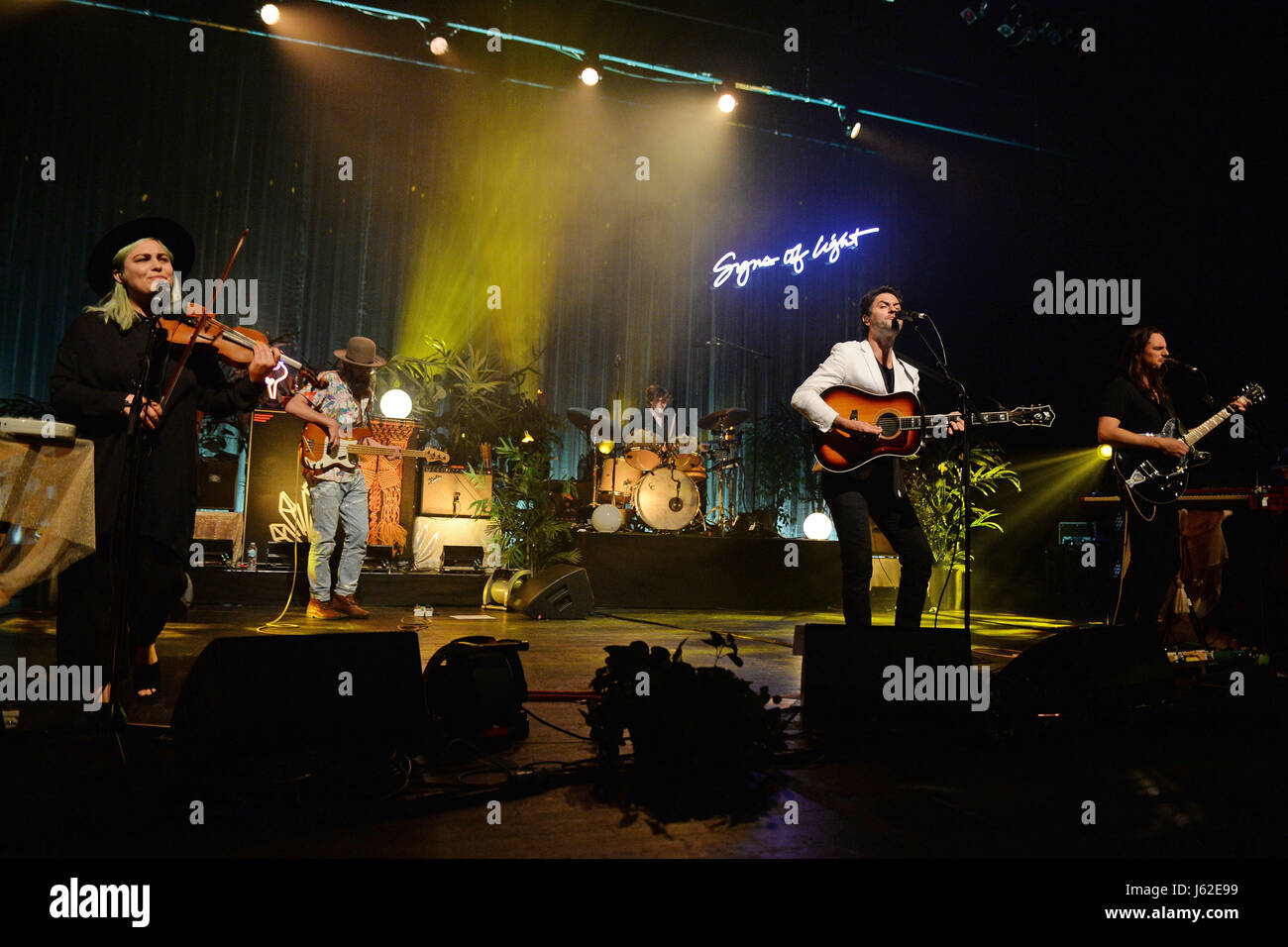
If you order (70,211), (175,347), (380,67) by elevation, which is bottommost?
(175,347)

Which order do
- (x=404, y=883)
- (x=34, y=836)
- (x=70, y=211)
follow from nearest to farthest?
(x=404, y=883)
(x=34, y=836)
(x=70, y=211)

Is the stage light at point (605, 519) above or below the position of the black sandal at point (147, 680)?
above

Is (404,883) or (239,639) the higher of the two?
(239,639)

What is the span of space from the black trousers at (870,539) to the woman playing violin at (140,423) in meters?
2.71

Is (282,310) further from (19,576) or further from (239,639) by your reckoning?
(239,639)

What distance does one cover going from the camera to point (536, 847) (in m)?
1.68

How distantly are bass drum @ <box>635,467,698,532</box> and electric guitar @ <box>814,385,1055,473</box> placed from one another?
532 centimetres

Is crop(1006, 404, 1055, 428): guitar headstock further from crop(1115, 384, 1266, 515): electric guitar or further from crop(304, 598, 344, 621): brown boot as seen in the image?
crop(304, 598, 344, 621): brown boot

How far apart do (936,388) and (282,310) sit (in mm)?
9073

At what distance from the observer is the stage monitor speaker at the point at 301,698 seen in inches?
81.7

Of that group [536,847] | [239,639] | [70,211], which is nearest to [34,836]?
[239,639]

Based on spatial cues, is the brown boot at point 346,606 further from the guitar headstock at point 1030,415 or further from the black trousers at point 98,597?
the guitar headstock at point 1030,415

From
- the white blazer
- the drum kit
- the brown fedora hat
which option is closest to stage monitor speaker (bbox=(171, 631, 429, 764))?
the white blazer

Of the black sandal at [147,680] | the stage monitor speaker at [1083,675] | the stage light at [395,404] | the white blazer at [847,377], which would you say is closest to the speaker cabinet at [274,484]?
the stage light at [395,404]
